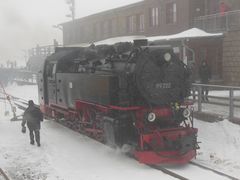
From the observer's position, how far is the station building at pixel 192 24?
23.5 metres

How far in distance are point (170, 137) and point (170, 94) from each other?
41.2 inches

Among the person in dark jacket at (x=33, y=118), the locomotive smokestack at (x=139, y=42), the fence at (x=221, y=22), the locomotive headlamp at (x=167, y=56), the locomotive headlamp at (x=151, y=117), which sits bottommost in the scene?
the person in dark jacket at (x=33, y=118)

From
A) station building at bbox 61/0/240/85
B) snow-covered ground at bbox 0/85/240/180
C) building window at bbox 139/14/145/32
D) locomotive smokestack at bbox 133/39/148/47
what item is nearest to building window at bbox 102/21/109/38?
station building at bbox 61/0/240/85

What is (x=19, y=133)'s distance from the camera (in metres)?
14.6

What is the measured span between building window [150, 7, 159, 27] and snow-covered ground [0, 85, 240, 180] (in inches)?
761

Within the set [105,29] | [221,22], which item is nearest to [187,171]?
[221,22]

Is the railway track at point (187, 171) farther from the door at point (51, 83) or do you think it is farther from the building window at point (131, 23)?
the building window at point (131, 23)

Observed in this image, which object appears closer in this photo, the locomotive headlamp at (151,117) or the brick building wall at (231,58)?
the locomotive headlamp at (151,117)

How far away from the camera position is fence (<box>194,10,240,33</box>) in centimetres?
2319

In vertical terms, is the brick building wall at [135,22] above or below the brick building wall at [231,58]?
above

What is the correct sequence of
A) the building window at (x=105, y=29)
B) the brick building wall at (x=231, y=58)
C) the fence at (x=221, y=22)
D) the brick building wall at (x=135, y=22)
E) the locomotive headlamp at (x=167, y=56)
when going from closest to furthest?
1. the locomotive headlamp at (x=167, y=56)
2. the brick building wall at (x=231, y=58)
3. the fence at (x=221, y=22)
4. the brick building wall at (x=135, y=22)
5. the building window at (x=105, y=29)

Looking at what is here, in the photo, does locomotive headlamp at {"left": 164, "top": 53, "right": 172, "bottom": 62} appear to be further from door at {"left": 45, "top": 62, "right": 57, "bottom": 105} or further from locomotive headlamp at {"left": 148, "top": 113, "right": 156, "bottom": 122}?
door at {"left": 45, "top": 62, "right": 57, "bottom": 105}

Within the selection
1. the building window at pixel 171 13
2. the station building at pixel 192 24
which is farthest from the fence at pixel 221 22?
the building window at pixel 171 13

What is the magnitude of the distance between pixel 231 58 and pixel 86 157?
1433 centimetres
